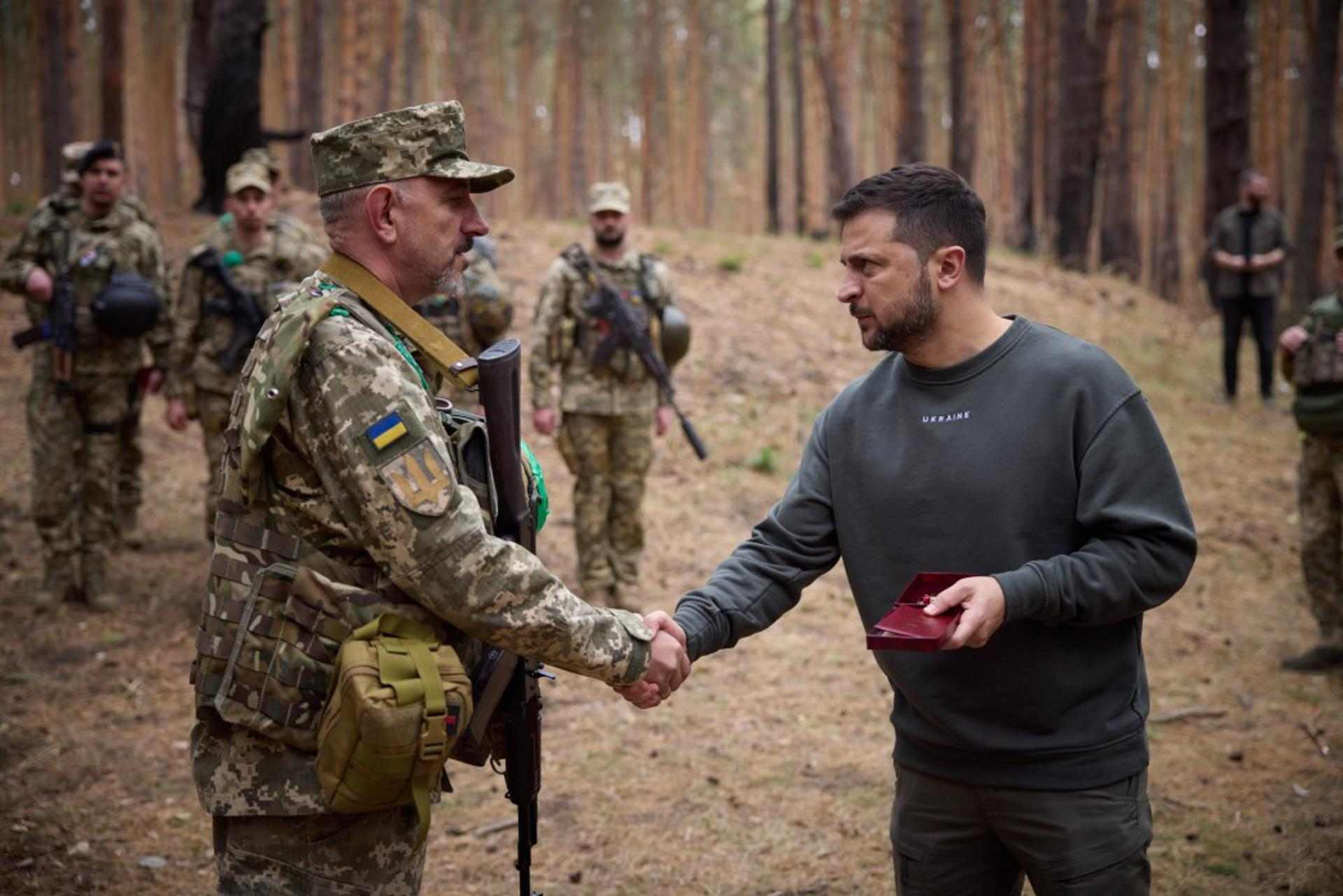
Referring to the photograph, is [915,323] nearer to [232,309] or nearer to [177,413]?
[232,309]

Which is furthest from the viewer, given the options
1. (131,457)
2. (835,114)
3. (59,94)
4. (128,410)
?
(835,114)

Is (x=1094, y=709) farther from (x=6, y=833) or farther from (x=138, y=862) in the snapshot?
(x=6, y=833)

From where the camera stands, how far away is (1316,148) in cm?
1387

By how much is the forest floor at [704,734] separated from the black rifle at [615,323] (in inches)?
60.8

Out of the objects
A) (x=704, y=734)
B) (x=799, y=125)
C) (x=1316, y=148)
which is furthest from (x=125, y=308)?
(x=799, y=125)

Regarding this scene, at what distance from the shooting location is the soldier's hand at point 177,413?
706cm

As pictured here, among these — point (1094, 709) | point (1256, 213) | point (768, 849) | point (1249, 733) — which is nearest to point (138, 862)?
point (768, 849)

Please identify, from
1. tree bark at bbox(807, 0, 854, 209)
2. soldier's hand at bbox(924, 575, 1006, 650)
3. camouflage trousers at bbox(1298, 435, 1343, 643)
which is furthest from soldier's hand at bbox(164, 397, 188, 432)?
tree bark at bbox(807, 0, 854, 209)

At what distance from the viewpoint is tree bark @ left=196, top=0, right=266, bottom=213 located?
9.73 metres

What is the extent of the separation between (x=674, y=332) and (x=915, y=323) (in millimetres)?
4772

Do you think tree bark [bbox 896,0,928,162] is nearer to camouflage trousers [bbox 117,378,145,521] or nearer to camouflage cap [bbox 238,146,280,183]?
camouflage cap [bbox 238,146,280,183]

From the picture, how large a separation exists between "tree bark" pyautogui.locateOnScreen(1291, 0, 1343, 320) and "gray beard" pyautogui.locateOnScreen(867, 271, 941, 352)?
1354cm

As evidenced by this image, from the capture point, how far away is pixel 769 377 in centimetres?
1218

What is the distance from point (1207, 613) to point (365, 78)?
39.1 feet
